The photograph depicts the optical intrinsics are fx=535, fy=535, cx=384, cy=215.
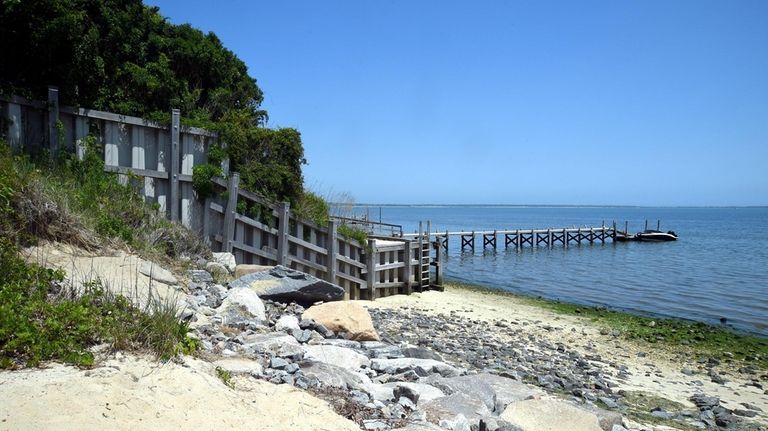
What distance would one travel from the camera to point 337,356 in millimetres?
6750

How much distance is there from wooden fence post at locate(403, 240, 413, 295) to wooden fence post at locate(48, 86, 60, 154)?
428 inches

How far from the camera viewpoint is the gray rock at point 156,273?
7.83 m

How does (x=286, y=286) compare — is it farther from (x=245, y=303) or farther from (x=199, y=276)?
(x=245, y=303)

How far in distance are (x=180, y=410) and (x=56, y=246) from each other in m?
4.78

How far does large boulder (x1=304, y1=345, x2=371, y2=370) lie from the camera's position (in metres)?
6.55

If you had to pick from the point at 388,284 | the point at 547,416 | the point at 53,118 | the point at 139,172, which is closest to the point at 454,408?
the point at 547,416

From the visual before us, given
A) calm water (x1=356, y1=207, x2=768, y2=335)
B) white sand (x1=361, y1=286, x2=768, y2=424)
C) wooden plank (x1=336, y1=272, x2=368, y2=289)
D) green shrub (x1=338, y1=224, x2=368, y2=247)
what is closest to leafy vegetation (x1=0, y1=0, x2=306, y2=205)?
green shrub (x1=338, y1=224, x2=368, y2=247)

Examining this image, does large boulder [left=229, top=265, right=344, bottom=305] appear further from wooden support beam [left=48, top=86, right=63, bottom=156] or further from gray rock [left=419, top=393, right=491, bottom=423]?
gray rock [left=419, top=393, right=491, bottom=423]

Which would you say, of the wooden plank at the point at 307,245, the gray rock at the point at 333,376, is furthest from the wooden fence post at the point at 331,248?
Answer: the gray rock at the point at 333,376

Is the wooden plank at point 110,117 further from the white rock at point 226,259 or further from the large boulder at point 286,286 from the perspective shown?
the large boulder at point 286,286

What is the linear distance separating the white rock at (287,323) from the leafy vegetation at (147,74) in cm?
333

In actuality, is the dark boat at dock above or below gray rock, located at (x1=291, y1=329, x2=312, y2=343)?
below

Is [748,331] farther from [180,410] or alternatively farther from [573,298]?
[180,410]

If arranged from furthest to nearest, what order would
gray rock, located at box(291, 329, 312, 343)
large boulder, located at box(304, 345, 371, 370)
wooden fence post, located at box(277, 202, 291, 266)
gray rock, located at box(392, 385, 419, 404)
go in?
wooden fence post, located at box(277, 202, 291, 266) → gray rock, located at box(291, 329, 312, 343) → large boulder, located at box(304, 345, 371, 370) → gray rock, located at box(392, 385, 419, 404)
